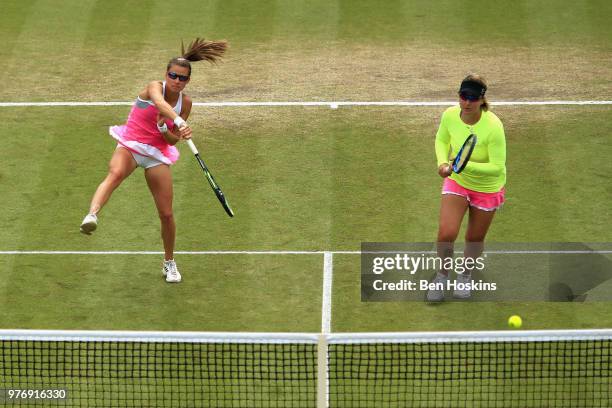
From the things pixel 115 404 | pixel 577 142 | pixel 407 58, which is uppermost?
pixel 407 58

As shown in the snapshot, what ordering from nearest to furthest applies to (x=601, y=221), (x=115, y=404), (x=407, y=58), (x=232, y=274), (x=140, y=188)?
(x=115, y=404) < (x=232, y=274) < (x=601, y=221) < (x=140, y=188) < (x=407, y=58)

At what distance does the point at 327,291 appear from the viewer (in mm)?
13062

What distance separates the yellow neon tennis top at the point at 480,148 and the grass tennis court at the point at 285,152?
1331mm

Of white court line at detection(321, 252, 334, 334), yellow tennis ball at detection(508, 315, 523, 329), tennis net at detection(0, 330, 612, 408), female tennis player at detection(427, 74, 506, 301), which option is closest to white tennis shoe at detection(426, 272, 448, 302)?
female tennis player at detection(427, 74, 506, 301)

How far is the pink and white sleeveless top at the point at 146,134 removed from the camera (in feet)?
41.3

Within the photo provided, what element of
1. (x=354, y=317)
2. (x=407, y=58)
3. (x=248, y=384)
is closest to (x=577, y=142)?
(x=407, y=58)

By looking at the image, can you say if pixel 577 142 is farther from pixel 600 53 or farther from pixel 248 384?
pixel 248 384

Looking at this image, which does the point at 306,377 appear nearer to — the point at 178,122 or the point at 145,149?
the point at 178,122

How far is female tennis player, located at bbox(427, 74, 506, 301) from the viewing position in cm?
1202

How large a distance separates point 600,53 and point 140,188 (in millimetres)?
7732

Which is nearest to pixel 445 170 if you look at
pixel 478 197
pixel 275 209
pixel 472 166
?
pixel 472 166

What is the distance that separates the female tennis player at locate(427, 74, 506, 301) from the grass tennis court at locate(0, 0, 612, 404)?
2.96 ft

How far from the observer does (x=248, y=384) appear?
36.5 feet

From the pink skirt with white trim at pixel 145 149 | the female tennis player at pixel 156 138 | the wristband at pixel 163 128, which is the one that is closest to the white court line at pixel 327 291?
the female tennis player at pixel 156 138
